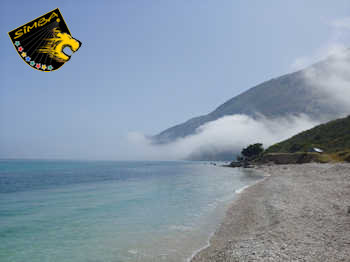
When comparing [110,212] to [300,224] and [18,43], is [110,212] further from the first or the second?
[18,43]

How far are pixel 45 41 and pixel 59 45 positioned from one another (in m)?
0.31

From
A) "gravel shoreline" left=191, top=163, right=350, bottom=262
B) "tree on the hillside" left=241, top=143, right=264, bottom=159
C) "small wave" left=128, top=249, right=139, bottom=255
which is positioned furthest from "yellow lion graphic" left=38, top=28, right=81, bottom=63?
"tree on the hillside" left=241, top=143, right=264, bottom=159

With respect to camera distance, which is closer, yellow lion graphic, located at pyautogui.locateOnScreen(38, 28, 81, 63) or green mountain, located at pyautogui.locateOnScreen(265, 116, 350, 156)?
yellow lion graphic, located at pyautogui.locateOnScreen(38, 28, 81, 63)

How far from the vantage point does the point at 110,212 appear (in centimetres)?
3281

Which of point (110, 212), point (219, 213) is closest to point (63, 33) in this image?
point (219, 213)

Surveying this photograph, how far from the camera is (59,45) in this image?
595 cm

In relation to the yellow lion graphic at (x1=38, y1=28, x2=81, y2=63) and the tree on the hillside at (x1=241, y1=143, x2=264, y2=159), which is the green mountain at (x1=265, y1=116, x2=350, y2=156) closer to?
the tree on the hillside at (x1=241, y1=143, x2=264, y2=159)

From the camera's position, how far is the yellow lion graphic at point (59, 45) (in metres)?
5.88

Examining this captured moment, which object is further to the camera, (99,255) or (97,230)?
(97,230)

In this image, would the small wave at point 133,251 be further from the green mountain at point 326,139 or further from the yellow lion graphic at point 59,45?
the green mountain at point 326,139

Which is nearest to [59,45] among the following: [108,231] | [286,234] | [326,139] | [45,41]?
[45,41]

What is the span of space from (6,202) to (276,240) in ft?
155

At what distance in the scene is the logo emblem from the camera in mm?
5594

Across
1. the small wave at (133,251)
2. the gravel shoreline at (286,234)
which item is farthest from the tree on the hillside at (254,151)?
the small wave at (133,251)
